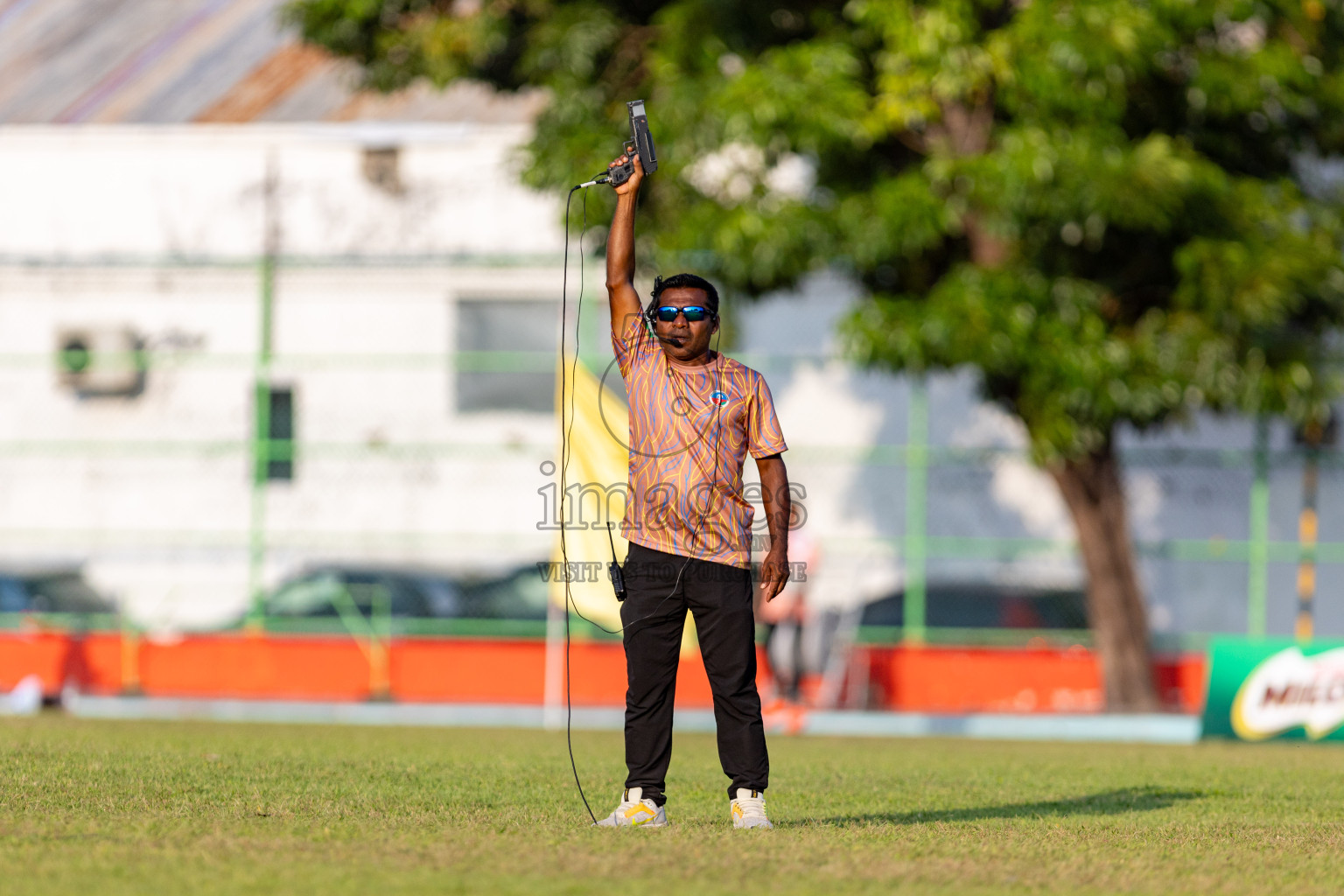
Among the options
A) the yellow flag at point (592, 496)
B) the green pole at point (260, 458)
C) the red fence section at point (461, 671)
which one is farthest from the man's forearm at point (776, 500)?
the green pole at point (260, 458)

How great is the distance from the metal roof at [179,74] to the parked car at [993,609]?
12.6m

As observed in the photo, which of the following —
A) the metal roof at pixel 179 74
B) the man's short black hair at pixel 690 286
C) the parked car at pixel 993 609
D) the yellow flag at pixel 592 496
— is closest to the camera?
the man's short black hair at pixel 690 286

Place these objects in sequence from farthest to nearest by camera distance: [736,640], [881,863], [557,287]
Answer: [557,287]
[736,640]
[881,863]

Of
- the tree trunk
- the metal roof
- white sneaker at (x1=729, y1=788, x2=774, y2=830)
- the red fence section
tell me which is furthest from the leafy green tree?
the metal roof

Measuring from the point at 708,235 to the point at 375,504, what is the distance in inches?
403

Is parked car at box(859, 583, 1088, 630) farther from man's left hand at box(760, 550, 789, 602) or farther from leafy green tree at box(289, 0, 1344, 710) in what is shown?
man's left hand at box(760, 550, 789, 602)

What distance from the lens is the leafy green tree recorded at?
46.7 feet

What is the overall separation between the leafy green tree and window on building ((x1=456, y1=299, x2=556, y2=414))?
7371mm

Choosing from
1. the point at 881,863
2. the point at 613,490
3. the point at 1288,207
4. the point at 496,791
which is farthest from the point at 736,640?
the point at 1288,207

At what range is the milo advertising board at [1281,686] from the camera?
→ 1365cm

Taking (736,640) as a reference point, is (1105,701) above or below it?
below

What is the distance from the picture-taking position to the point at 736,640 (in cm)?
642

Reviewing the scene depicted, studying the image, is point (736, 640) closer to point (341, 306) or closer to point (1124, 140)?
point (1124, 140)

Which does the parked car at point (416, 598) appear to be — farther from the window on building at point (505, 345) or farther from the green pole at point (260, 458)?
the window on building at point (505, 345)
